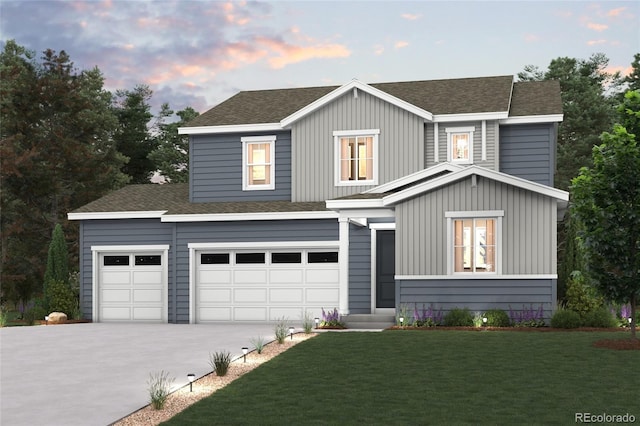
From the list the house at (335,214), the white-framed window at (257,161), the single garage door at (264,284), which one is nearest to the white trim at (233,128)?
the house at (335,214)

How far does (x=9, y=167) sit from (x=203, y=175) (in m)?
13.1

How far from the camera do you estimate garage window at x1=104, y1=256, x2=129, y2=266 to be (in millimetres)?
25969

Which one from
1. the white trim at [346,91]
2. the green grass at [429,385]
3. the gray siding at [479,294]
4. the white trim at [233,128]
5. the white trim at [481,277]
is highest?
the white trim at [346,91]

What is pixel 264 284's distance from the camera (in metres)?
24.2

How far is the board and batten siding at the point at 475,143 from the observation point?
23.8 m

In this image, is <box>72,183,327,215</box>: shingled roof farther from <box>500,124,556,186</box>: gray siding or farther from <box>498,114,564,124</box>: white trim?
<box>498,114,564,124</box>: white trim

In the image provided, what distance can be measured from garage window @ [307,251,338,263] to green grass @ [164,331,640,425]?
714 cm

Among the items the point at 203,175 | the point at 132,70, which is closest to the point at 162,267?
the point at 203,175

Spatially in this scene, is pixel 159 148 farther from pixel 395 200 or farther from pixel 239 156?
pixel 395 200

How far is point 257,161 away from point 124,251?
523 cm

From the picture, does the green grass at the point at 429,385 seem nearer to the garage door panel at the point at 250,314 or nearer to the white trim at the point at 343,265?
the white trim at the point at 343,265

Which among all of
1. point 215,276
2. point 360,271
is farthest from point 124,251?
point 360,271

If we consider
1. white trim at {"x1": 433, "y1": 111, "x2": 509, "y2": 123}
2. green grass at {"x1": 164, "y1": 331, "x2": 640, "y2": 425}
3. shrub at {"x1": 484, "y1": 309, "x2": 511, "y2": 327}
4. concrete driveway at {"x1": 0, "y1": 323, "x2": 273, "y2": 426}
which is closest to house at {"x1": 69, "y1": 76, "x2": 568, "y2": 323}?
white trim at {"x1": 433, "y1": 111, "x2": 509, "y2": 123}

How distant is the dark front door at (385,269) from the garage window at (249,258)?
3613 millimetres
